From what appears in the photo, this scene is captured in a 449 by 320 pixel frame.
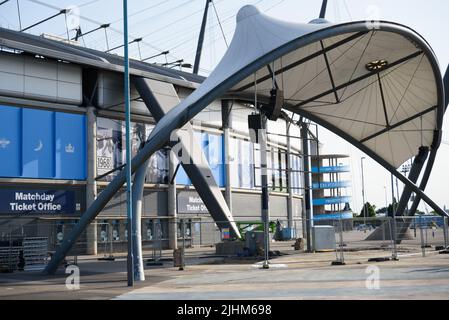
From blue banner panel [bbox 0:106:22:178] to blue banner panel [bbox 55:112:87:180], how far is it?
3.01m

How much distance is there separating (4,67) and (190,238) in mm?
22188

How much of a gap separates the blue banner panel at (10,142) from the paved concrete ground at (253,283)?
16.8 m

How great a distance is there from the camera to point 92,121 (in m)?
45.5

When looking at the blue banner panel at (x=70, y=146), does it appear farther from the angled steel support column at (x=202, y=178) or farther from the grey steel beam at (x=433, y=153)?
the grey steel beam at (x=433, y=153)

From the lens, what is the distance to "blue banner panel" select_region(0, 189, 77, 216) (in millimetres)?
40938

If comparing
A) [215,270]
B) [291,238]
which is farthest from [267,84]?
[291,238]

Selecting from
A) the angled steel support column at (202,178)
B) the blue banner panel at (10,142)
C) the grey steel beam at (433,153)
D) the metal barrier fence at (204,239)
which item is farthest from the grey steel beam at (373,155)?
the blue banner panel at (10,142)

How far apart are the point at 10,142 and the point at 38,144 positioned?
215 cm

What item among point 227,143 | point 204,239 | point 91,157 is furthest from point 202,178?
point 227,143

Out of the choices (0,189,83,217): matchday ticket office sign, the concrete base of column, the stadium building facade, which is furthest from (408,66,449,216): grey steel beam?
(0,189,83,217): matchday ticket office sign

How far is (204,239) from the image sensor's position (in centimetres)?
5700

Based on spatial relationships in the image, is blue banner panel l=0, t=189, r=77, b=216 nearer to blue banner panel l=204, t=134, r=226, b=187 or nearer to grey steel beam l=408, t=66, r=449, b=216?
blue banner panel l=204, t=134, r=226, b=187

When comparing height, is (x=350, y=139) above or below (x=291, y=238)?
above
